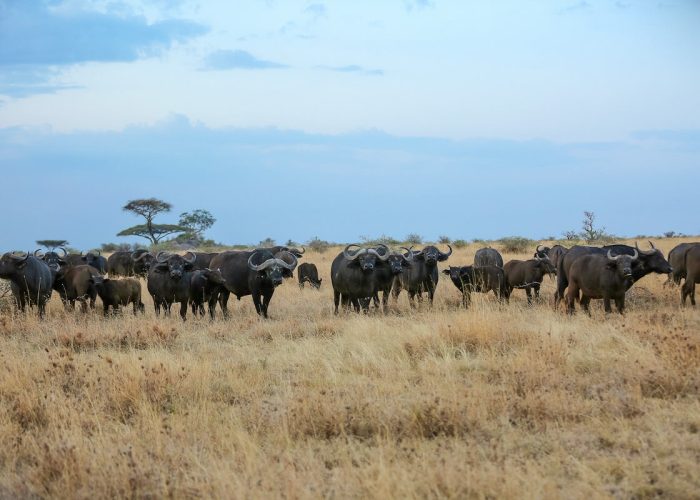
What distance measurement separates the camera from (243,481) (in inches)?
214

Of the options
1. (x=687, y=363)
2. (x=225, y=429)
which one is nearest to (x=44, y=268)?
(x=225, y=429)

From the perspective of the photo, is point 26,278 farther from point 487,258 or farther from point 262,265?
point 487,258

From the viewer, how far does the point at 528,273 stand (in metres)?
16.8

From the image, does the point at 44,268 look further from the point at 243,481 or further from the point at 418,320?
the point at 243,481

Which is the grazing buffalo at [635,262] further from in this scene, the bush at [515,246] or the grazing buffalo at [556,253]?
the bush at [515,246]

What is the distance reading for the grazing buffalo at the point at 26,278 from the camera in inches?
601

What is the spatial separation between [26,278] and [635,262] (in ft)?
40.1

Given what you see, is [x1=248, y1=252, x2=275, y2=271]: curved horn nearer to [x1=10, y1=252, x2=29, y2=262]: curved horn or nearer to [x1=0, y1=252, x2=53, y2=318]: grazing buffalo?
[x1=0, y1=252, x2=53, y2=318]: grazing buffalo

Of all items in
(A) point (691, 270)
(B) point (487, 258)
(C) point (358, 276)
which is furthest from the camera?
(B) point (487, 258)

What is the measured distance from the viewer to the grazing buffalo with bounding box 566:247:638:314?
12.7 m

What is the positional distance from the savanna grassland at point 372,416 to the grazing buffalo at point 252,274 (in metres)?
4.25

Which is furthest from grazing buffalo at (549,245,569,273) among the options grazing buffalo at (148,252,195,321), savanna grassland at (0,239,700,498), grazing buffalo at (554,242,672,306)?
grazing buffalo at (148,252,195,321)

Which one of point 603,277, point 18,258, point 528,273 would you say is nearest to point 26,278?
point 18,258

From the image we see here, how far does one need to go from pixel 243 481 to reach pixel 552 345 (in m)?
4.83
